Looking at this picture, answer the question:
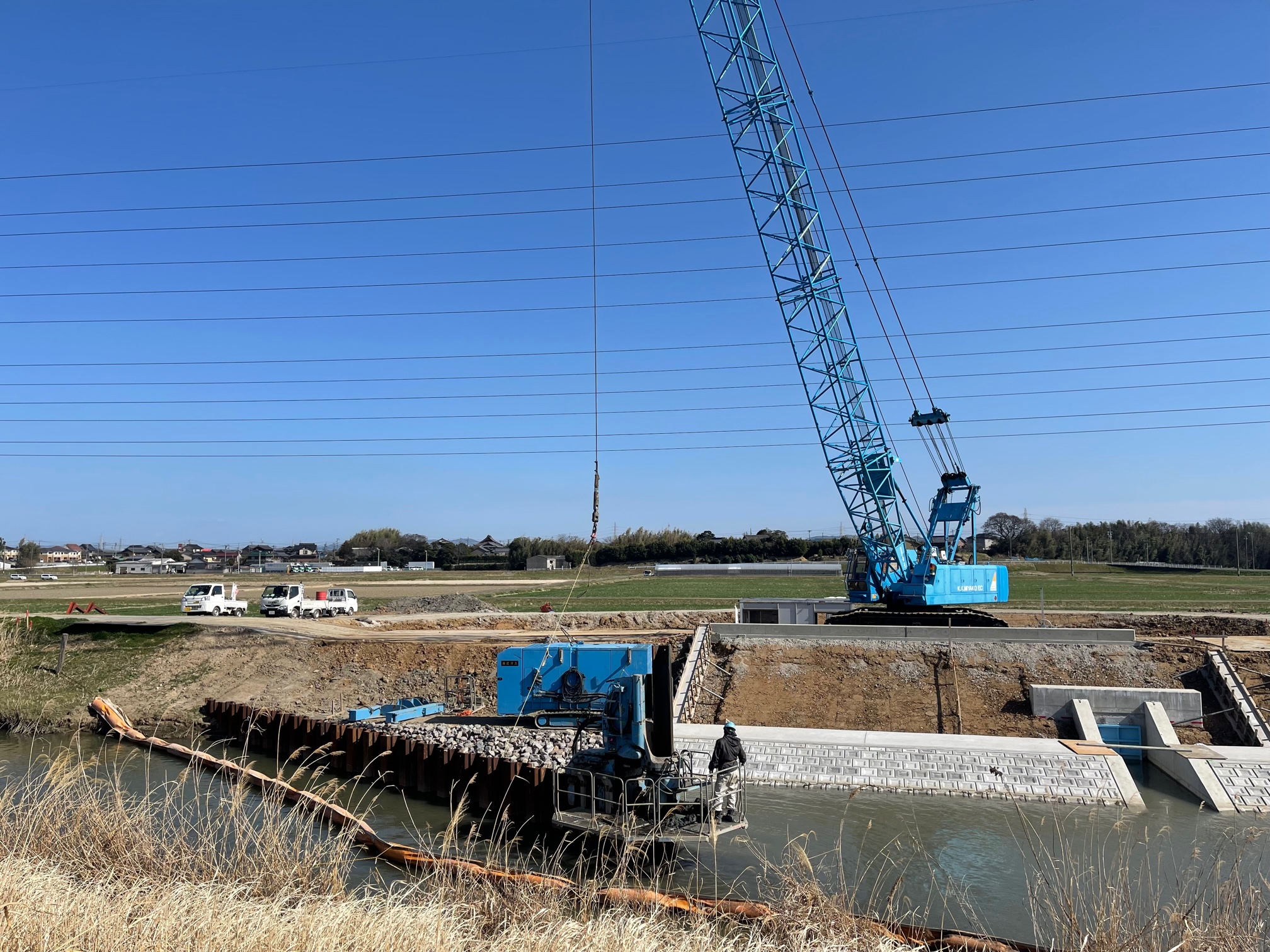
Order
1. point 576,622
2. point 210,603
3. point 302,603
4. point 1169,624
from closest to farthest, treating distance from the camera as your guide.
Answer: point 1169,624
point 576,622
point 210,603
point 302,603

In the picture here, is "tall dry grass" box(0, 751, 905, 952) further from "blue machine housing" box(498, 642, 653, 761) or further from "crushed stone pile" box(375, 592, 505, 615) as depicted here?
"crushed stone pile" box(375, 592, 505, 615)

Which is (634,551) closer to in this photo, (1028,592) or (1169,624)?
(1028,592)

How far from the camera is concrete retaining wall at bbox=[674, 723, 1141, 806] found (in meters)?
19.0

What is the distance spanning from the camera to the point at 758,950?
7.41 meters

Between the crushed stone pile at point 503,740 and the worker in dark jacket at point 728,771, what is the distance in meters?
5.82

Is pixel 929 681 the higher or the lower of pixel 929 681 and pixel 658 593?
the lower

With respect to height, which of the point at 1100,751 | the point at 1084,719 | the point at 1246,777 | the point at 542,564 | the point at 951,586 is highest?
the point at 951,586

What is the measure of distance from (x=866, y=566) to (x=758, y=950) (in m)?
28.5

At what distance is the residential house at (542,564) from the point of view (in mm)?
125500

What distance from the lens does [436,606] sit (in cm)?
5034

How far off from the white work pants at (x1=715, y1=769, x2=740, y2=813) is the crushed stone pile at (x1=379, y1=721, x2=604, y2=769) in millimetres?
5862

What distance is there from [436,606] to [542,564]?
7636 cm

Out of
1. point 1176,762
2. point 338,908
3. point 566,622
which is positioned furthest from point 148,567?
point 338,908

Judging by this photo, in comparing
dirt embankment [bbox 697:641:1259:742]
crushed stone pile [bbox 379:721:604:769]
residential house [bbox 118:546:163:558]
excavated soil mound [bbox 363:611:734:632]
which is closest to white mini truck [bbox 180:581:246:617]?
excavated soil mound [bbox 363:611:734:632]
